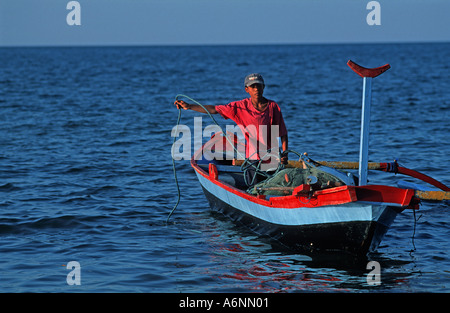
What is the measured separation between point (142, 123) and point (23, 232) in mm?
16586

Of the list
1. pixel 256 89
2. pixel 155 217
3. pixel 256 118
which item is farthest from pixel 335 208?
pixel 155 217

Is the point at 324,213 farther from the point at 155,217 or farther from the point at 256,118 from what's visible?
the point at 155,217

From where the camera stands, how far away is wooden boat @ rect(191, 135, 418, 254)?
8.52 metres

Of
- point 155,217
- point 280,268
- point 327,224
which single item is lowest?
point 280,268

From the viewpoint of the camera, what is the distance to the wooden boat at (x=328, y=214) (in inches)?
335

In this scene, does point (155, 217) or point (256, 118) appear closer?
point (256, 118)

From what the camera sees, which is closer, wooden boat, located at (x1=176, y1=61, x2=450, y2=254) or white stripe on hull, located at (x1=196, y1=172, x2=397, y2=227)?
wooden boat, located at (x1=176, y1=61, x2=450, y2=254)

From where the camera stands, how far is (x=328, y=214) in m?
9.08

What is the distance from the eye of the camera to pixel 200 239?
1101 centimetres

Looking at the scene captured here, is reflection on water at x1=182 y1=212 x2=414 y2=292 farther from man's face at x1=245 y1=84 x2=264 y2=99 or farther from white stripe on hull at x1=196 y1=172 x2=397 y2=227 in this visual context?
man's face at x1=245 y1=84 x2=264 y2=99

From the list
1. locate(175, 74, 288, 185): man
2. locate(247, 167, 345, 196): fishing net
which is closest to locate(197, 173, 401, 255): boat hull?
locate(247, 167, 345, 196): fishing net

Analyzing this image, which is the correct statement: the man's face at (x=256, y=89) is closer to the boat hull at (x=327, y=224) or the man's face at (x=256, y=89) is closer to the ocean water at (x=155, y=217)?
the boat hull at (x=327, y=224)
